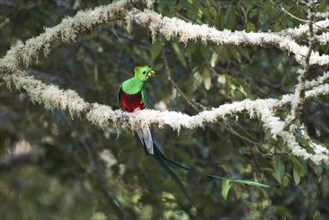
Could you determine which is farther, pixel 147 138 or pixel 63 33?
pixel 147 138

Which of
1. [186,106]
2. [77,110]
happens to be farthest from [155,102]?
[77,110]

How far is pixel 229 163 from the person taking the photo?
3764 mm

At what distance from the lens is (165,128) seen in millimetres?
3516

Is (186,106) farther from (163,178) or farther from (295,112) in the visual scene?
(295,112)

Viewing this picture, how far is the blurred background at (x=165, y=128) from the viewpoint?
3484mm

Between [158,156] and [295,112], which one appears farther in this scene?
[158,156]

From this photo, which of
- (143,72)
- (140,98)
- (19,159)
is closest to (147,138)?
(140,98)

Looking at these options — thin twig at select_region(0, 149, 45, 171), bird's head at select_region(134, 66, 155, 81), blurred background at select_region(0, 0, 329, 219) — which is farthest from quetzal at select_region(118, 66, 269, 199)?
thin twig at select_region(0, 149, 45, 171)

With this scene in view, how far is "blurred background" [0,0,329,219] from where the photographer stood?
3.48m

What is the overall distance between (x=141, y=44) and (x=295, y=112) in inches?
95.2

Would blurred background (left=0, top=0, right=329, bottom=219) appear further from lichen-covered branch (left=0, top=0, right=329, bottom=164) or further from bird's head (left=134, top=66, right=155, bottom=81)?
lichen-covered branch (left=0, top=0, right=329, bottom=164)

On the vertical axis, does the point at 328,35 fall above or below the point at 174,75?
above

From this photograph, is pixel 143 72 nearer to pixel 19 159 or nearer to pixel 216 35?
pixel 216 35

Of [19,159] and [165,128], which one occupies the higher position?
[165,128]
